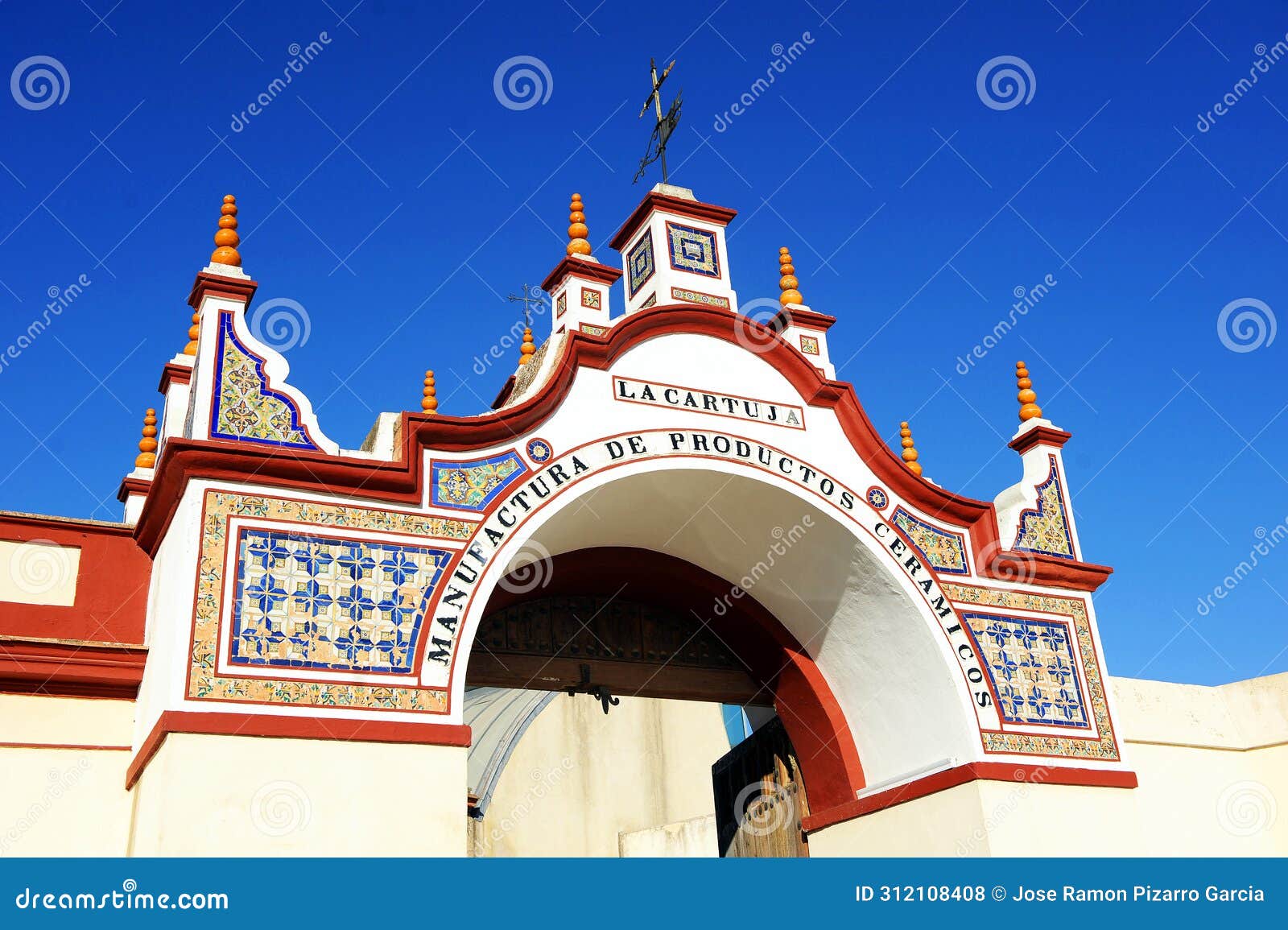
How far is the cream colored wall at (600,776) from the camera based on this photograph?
17062 millimetres

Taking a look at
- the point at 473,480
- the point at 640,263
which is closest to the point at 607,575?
the point at 473,480

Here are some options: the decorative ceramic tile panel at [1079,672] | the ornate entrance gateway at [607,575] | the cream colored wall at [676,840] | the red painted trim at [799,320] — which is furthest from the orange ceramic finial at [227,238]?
the cream colored wall at [676,840]

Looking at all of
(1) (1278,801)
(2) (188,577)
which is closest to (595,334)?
(2) (188,577)

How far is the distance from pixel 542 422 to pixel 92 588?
2874 mm

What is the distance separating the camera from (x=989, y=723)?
27.8ft

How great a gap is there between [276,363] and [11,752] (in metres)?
2.56

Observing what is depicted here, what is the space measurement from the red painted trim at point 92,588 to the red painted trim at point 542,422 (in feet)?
0.91

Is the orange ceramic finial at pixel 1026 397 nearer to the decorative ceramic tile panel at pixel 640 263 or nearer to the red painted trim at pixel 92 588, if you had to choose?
the decorative ceramic tile panel at pixel 640 263

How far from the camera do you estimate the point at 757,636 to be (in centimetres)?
968

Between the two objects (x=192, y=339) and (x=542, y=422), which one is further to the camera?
(x=192, y=339)

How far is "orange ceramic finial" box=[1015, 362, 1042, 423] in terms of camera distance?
10008 mm

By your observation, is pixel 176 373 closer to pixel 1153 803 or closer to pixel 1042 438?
pixel 1042 438

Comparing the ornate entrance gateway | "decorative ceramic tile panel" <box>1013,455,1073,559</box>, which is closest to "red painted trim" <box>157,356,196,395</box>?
the ornate entrance gateway

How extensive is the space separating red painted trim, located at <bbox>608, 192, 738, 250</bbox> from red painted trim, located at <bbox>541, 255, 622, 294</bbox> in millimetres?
807
